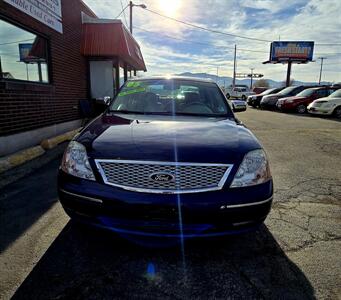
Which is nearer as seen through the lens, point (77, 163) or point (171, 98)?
point (77, 163)

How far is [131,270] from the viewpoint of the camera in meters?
2.13

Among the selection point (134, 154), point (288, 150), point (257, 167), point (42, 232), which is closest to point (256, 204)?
point (257, 167)

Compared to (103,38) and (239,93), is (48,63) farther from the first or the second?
(239,93)

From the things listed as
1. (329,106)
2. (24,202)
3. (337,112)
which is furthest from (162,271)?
(337,112)

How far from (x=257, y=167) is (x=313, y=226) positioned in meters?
1.32

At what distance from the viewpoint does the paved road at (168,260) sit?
1934 millimetres

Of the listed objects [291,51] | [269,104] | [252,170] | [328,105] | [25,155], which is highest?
[291,51]

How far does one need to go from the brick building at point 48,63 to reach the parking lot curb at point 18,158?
390mm

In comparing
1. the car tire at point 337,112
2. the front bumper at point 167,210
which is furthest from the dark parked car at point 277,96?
the front bumper at point 167,210

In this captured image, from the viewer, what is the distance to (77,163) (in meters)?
2.19

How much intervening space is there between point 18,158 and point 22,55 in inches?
106

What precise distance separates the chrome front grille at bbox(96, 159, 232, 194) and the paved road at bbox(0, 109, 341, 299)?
674 mm

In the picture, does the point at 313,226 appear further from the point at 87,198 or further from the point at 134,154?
the point at 87,198

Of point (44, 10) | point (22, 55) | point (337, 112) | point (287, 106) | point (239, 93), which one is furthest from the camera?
point (239, 93)
